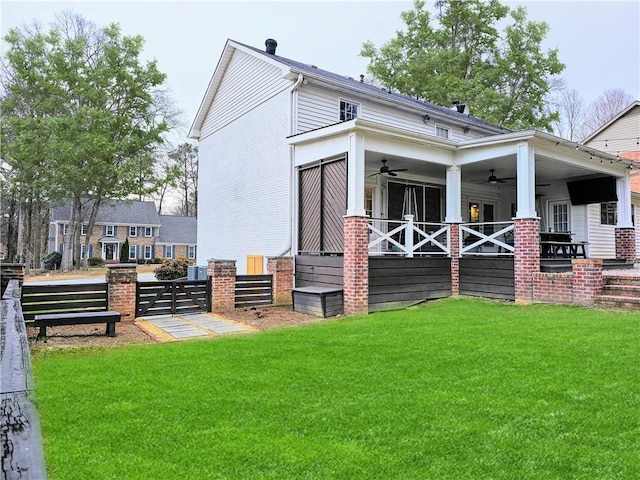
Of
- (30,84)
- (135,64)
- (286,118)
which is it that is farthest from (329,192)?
(30,84)

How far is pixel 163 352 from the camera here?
575 cm

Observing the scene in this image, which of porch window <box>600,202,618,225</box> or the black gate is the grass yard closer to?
the black gate

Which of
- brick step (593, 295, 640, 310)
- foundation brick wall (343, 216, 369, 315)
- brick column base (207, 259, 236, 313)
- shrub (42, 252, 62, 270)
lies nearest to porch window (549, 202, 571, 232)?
brick step (593, 295, 640, 310)

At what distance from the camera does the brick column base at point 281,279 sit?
10578 millimetres

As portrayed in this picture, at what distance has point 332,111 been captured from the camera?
40.0ft

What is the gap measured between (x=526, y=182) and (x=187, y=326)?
741 centimetres

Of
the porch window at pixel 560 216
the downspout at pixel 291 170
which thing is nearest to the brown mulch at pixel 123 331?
the downspout at pixel 291 170

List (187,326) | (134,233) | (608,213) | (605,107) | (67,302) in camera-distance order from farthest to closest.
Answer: (134,233) < (605,107) < (608,213) < (187,326) < (67,302)

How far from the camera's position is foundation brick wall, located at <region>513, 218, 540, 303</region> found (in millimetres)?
9383

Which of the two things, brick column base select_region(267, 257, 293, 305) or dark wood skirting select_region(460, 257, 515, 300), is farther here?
brick column base select_region(267, 257, 293, 305)

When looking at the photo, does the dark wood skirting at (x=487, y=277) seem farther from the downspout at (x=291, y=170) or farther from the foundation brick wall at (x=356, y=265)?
the downspout at (x=291, y=170)

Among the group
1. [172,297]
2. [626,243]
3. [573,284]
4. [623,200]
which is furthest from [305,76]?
[626,243]

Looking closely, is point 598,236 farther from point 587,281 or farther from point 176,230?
point 176,230

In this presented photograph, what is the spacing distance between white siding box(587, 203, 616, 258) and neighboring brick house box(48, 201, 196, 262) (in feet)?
123
